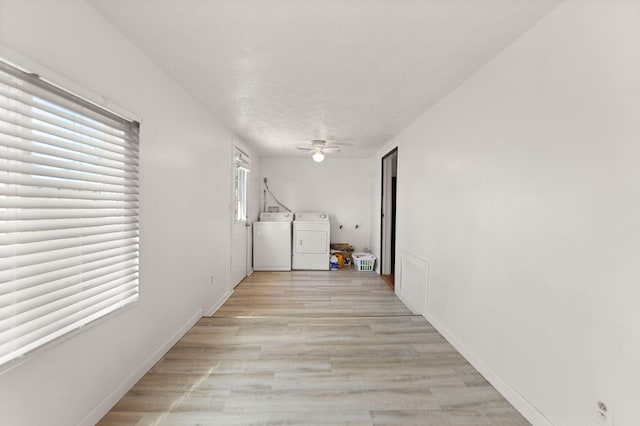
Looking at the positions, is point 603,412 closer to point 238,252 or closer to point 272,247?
point 238,252

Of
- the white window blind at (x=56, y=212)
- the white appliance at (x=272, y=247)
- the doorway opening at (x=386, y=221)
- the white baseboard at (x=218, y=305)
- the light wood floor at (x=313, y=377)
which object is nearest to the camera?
the white window blind at (x=56, y=212)

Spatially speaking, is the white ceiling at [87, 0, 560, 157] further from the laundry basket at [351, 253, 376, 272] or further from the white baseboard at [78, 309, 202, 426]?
the laundry basket at [351, 253, 376, 272]

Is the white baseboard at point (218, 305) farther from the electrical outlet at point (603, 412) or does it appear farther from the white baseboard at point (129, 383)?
the electrical outlet at point (603, 412)

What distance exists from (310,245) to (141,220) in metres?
3.60

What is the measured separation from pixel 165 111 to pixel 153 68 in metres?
0.30

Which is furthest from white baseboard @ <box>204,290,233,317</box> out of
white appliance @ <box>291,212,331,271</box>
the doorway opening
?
the doorway opening

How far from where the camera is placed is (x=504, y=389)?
1718 millimetres

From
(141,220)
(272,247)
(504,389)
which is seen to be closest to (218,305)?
(141,220)

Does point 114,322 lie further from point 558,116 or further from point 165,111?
point 558,116

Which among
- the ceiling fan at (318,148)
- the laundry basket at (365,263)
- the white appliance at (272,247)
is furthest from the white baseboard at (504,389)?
the white appliance at (272,247)

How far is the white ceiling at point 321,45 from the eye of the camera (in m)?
1.39

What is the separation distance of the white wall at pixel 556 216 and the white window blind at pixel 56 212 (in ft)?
7.92

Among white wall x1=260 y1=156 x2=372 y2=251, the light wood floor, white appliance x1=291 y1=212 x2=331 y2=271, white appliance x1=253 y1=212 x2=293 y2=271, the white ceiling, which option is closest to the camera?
the white ceiling

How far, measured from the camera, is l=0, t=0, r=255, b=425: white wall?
1.16 metres
